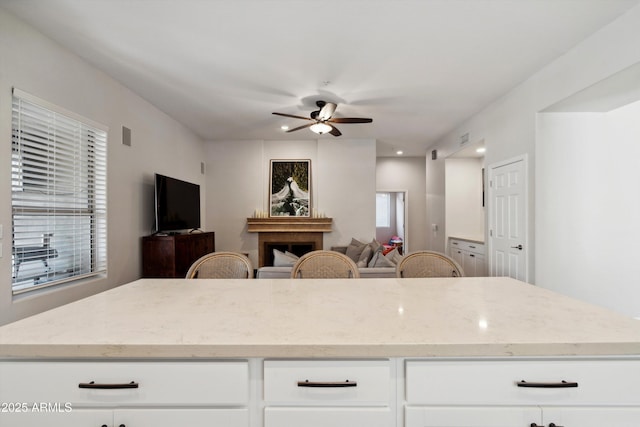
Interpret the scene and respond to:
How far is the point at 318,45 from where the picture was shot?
2.55 m

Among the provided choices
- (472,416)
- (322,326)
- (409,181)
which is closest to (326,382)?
(322,326)

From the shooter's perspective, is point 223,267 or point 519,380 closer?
point 519,380

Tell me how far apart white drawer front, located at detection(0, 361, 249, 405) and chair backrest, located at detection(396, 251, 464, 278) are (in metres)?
1.31

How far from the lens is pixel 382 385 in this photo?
0.81 metres

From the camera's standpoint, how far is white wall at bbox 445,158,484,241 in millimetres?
5426

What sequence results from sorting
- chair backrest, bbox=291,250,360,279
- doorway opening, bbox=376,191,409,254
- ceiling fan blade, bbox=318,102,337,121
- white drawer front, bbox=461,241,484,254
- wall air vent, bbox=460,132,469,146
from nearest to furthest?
chair backrest, bbox=291,250,360,279, ceiling fan blade, bbox=318,102,337,121, white drawer front, bbox=461,241,484,254, wall air vent, bbox=460,132,469,146, doorway opening, bbox=376,191,409,254

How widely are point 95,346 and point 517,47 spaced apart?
3.46 m

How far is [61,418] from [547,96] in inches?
158

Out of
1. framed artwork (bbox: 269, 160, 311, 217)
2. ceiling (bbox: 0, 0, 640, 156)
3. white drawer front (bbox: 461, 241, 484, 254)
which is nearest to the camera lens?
ceiling (bbox: 0, 0, 640, 156)

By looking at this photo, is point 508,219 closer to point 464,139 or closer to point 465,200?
point 464,139

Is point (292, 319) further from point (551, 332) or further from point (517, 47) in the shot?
point (517, 47)

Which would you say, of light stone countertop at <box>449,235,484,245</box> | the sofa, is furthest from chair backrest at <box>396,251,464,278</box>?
light stone countertop at <box>449,235,484,245</box>

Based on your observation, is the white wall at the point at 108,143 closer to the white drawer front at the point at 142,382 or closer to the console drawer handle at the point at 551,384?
the white drawer front at the point at 142,382

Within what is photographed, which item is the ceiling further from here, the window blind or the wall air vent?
the window blind
